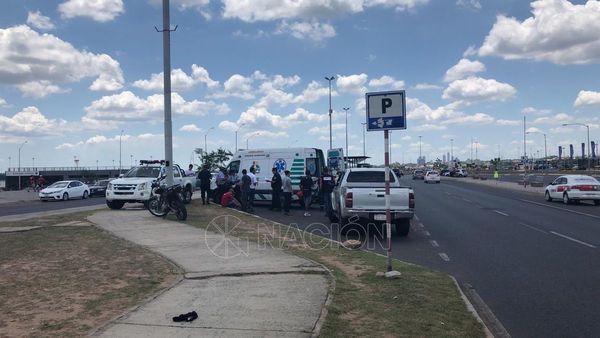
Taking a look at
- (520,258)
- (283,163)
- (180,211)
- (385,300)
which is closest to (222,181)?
(283,163)

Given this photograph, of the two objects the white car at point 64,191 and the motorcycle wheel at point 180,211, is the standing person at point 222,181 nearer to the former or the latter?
the motorcycle wheel at point 180,211

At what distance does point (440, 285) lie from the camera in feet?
27.1

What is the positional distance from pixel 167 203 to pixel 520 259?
34.0 feet

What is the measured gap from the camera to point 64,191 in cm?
3566

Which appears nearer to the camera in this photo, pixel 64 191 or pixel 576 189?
pixel 576 189

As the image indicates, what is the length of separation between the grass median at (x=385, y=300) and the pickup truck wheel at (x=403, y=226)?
333 cm

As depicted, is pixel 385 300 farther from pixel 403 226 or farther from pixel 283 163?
pixel 283 163

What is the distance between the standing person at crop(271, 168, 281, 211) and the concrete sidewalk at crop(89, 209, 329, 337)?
30.0ft

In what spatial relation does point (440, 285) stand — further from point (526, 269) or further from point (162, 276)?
point (162, 276)

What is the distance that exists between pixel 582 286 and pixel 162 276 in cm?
646

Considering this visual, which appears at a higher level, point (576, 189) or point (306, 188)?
point (306, 188)

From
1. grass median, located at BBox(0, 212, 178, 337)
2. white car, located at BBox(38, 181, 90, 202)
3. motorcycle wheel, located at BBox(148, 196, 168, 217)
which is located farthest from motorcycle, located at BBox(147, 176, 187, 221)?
white car, located at BBox(38, 181, 90, 202)

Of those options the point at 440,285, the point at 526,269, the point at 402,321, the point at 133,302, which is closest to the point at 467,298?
the point at 440,285

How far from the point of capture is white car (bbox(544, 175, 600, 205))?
2722 centimetres
